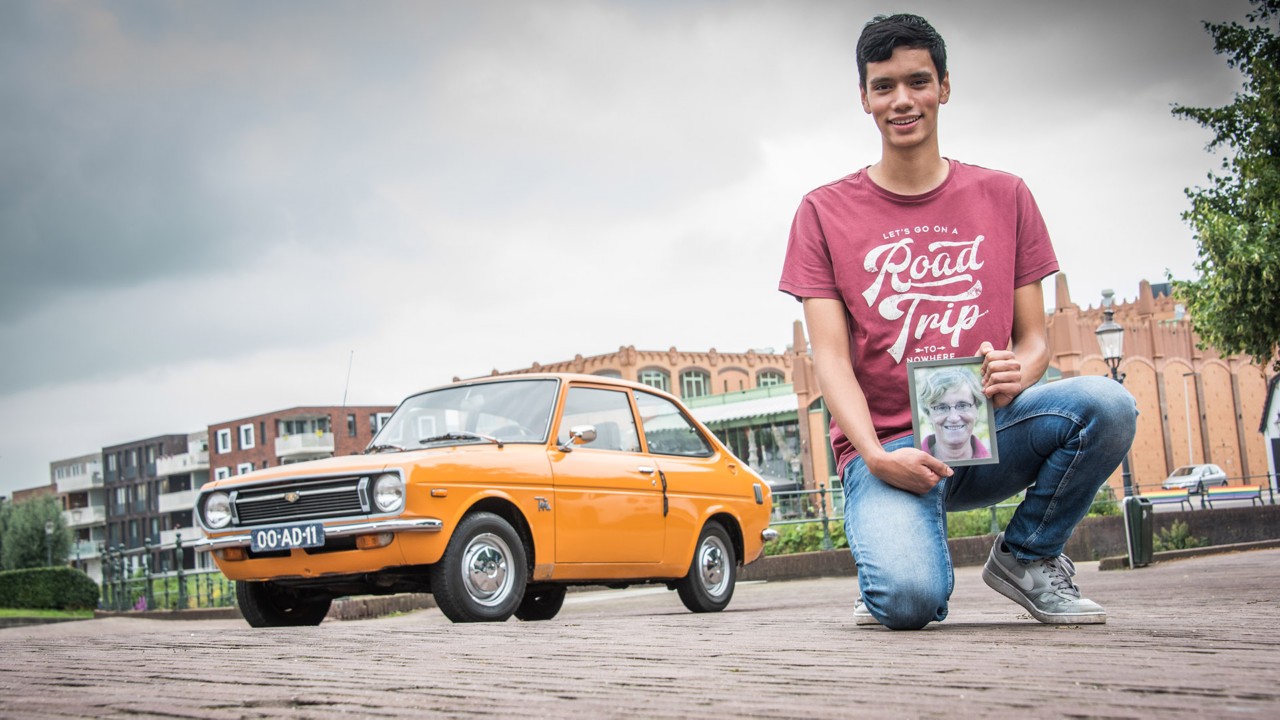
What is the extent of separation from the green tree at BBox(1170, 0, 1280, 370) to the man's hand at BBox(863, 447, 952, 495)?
57.5ft

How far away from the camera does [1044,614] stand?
13.6ft

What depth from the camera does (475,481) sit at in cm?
754

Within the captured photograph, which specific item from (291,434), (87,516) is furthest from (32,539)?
(87,516)

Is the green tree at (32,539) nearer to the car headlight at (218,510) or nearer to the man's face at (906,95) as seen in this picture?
the car headlight at (218,510)

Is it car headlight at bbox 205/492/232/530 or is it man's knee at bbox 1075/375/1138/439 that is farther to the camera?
car headlight at bbox 205/492/232/530

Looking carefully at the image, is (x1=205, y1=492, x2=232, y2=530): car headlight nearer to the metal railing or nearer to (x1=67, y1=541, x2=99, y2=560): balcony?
the metal railing

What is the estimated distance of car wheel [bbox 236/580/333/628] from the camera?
8070mm

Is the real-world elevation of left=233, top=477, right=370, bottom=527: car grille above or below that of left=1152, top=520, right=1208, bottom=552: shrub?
above

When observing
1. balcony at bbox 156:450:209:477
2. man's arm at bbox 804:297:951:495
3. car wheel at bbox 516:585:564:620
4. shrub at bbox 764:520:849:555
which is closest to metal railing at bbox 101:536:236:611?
shrub at bbox 764:520:849:555

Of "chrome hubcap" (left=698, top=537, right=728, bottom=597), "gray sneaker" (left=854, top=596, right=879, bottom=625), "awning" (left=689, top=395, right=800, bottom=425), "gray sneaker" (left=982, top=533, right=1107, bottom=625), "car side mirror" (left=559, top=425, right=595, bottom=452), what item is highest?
"awning" (left=689, top=395, right=800, bottom=425)

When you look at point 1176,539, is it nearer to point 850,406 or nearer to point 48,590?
point 850,406

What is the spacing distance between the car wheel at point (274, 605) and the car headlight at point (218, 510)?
41 cm

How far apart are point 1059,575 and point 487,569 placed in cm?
412

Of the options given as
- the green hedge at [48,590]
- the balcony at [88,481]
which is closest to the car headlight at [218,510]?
the green hedge at [48,590]
